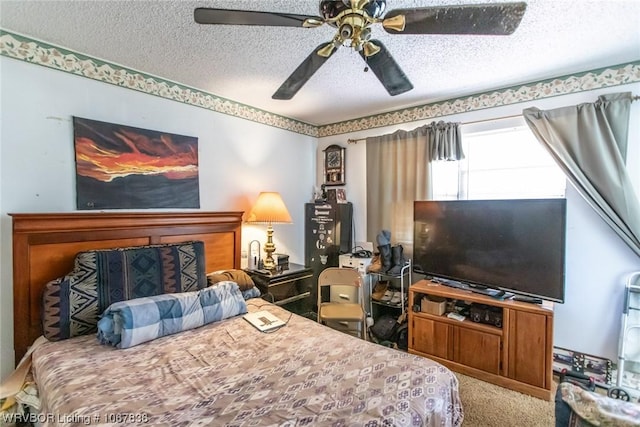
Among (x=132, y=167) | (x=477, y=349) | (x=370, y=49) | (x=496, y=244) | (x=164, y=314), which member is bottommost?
(x=477, y=349)

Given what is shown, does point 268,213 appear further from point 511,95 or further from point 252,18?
point 511,95

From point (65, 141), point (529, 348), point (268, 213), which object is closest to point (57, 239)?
point (65, 141)

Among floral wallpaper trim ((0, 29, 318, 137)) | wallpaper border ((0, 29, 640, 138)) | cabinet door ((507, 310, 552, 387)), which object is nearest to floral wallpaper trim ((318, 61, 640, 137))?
wallpaper border ((0, 29, 640, 138))

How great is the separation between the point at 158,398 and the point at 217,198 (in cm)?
198

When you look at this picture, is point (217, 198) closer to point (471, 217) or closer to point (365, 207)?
point (365, 207)

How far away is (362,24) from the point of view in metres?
1.21

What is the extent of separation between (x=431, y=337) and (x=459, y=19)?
236cm

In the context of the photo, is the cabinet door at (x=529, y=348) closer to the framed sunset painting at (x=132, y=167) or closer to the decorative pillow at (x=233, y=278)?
the decorative pillow at (x=233, y=278)

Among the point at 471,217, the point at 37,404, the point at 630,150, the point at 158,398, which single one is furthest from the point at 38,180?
the point at 630,150

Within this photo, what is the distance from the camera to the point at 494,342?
231cm

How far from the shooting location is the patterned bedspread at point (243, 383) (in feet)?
3.83

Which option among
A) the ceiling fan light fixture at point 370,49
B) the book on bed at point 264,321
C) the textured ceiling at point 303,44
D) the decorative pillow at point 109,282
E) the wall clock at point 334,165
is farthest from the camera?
the wall clock at point 334,165

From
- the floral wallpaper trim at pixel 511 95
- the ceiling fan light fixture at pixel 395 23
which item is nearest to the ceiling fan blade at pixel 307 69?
the ceiling fan light fixture at pixel 395 23

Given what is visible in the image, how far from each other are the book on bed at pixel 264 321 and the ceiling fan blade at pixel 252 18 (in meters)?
1.71
